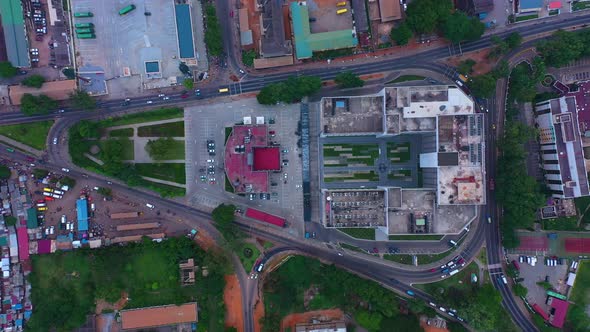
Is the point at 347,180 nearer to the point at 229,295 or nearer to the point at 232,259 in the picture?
the point at 232,259

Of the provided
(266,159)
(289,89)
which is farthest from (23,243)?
(289,89)

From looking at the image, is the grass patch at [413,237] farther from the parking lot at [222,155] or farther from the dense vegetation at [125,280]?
the dense vegetation at [125,280]

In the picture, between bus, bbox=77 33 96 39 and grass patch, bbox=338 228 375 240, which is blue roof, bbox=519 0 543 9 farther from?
bus, bbox=77 33 96 39

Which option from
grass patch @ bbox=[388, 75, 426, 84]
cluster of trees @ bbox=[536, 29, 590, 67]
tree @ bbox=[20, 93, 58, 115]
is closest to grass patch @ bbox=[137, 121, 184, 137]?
tree @ bbox=[20, 93, 58, 115]

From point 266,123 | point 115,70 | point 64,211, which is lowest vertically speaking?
point 64,211

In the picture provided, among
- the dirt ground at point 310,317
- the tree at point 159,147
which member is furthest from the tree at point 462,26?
the dirt ground at point 310,317

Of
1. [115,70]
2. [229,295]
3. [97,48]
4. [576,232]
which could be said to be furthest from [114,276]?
[576,232]

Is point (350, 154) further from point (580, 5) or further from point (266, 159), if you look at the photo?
point (580, 5)
